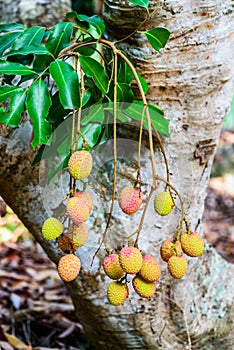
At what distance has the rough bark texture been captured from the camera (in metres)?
1.52

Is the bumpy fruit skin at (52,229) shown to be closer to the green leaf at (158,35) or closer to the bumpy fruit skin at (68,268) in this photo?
the bumpy fruit skin at (68,268)

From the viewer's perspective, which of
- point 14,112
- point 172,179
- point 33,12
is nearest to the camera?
point 14,112

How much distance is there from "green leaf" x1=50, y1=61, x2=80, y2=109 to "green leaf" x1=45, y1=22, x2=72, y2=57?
0.28ft

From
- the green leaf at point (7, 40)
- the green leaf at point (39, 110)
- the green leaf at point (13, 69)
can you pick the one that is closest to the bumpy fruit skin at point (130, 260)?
the green leaf at point (39, 110)

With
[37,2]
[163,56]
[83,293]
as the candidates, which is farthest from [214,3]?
[37,2]

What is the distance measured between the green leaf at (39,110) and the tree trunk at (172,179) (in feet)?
0.87

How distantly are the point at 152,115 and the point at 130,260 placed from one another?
33 centimetres

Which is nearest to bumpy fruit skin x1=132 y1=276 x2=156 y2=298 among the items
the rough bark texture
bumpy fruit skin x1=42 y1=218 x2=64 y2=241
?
bumpy fruit skin x1=42 y1=218 x2=64 y2=241

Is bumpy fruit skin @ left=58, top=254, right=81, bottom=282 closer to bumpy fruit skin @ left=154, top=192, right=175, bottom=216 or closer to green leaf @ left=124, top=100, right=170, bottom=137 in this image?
bumpy fruit skin @ left=154, top=192, right=175, bottom=216

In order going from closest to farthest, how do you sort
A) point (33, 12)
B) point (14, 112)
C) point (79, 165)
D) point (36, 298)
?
point (79, 165) → point (14, 112) → point (33, 12) → point (36, 298)

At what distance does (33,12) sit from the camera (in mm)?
1525

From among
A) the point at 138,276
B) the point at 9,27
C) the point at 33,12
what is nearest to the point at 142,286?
the point at 138,276

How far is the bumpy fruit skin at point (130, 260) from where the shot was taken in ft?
2.12

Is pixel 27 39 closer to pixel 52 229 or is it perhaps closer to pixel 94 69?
pixel 94 69
